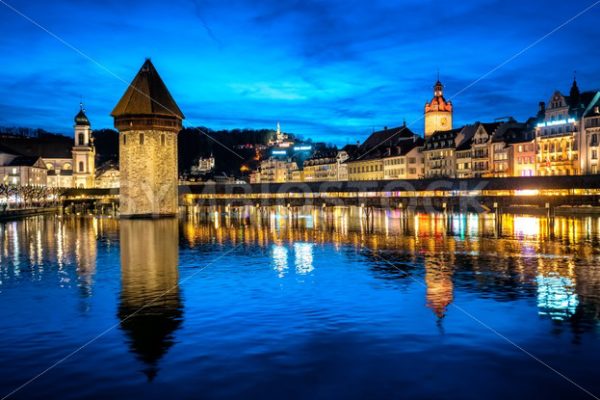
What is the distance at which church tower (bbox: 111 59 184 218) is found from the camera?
56188 mm

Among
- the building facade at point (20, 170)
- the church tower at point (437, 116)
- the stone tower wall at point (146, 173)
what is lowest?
the stone tower wall at point (146, 173)

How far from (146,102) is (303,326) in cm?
4712

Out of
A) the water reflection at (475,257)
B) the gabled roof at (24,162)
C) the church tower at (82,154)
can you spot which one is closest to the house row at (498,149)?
the water reflection at (475,257)

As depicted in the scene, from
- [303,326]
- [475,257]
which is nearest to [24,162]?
[475,257]

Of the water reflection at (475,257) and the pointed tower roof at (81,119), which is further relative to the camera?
the pointed tower roof at (81,119)

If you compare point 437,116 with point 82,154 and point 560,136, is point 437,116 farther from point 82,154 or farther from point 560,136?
point 82,154

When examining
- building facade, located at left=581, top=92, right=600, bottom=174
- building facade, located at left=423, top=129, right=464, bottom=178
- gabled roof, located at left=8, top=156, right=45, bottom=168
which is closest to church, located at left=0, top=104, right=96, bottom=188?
gabled roof, located at left=8, top=156, right=45, bottom=168

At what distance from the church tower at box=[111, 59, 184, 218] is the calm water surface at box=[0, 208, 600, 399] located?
1304 inches

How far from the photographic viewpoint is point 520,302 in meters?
13.9

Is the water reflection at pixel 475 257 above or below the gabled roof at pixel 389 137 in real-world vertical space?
below

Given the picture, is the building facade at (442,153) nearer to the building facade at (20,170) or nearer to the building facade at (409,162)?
the building facade at (409,162)

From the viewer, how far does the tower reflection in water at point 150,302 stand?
10.6m

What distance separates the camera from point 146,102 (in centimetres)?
5594

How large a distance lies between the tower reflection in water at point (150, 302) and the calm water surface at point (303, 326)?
5cm
